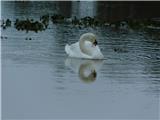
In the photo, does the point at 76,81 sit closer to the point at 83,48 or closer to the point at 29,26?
the point at 83,48

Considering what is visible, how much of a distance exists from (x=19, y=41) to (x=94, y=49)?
12.3 ft

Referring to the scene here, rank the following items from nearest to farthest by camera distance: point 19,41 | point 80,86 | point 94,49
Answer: point 80,86 < point 94,49 < point 19,41

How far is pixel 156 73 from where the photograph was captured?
520 inches

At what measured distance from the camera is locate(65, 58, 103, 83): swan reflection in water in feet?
41.3

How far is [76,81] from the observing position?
11969mm

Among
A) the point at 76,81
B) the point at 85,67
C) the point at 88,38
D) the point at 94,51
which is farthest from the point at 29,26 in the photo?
the point at 76,81

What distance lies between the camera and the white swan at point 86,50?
1491 cm

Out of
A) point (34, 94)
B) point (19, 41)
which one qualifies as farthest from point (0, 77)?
point (19, 41)

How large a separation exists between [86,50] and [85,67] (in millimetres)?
1360

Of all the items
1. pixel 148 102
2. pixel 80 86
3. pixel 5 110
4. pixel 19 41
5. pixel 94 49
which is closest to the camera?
pixel 5 110

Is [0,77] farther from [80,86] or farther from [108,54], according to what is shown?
[108,54]

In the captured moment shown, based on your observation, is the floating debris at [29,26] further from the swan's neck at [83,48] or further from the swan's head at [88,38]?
the swan's neck at [83,48]

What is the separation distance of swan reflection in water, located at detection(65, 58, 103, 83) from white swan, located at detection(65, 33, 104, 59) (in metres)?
0.21

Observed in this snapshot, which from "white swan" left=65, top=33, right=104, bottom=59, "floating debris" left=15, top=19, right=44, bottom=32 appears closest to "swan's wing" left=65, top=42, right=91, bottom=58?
"white swan" left=65, top=33, right=104, bottom=59
